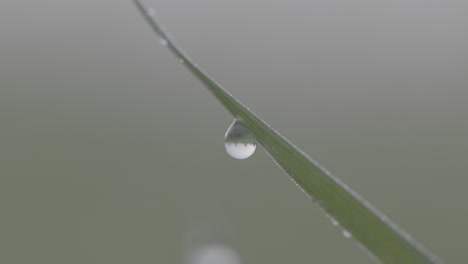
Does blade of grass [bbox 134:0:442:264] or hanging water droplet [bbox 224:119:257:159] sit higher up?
blade of grass [bbox 134:0:442:264]

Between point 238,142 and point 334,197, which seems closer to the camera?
point 334,197

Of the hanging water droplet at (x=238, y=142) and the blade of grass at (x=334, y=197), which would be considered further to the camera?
the hanging water droplet at (x=238, y=142)

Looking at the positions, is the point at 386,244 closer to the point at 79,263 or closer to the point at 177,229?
the point at 79,263

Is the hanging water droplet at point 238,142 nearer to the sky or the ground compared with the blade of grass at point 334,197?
nearer to the ground

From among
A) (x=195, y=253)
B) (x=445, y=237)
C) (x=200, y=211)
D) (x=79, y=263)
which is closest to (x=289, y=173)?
(x=195, y=253)

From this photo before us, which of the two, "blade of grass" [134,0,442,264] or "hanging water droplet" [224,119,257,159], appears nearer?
"blade of grass" [134,0,442,264]
